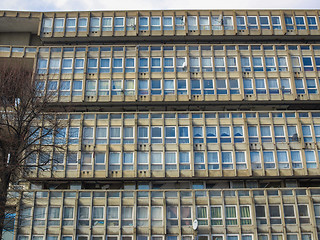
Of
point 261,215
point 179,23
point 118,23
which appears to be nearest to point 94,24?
point 118,23

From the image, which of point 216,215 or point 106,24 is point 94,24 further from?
point 216,215

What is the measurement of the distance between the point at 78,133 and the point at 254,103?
50.8ft

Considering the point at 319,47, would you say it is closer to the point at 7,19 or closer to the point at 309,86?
the point at 309,86

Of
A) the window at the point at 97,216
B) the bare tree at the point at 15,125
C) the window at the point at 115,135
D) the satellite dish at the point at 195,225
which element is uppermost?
the window at the point at 115,135

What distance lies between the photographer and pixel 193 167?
3462 centimetres

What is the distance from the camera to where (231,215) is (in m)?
32.7

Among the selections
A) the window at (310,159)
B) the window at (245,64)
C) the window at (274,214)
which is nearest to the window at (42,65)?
the window at (245,64)

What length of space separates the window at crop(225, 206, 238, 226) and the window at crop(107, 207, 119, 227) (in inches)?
323

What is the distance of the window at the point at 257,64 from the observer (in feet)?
128

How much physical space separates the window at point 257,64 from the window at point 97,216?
18.3m

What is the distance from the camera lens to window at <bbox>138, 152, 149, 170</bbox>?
34.8 meters

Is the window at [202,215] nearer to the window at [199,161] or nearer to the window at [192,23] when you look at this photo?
the window at [199,161]

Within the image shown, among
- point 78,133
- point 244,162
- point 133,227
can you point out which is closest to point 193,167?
point 244,162

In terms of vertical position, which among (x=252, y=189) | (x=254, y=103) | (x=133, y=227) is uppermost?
(x=254, y=103)
